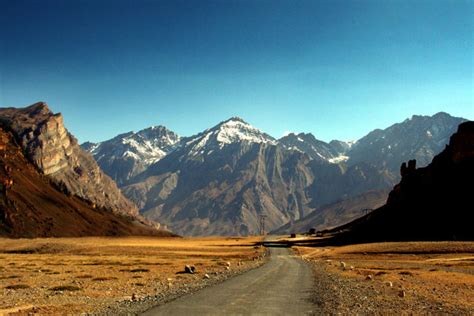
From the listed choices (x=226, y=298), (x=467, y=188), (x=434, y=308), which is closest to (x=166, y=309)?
(x=226, y=298)

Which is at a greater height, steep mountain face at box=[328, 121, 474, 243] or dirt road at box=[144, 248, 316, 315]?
steep mountain face at box=[328, 121, 474, 243]

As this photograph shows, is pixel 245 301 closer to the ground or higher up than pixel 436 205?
closer to the ground

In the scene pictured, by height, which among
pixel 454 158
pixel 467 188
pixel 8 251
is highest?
pixel 454 158

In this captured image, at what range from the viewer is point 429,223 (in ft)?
404

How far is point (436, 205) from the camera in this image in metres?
128

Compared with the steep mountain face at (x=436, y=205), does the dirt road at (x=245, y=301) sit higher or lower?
lower

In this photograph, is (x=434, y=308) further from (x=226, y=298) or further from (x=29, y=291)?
(x=29, y=291)

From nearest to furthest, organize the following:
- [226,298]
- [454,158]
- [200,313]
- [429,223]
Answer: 1. [200,313]
2. [226,298]
3. [429,223]
4. [454,158]

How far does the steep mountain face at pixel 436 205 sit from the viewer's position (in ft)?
387

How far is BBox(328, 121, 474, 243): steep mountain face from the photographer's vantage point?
118m

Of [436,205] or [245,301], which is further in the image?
[436,205]

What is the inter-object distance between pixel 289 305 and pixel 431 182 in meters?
126

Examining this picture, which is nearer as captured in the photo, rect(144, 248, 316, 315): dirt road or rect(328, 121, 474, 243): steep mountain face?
rect(144, 248, 316, 315): dirt road

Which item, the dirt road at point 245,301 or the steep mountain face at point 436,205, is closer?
the dirt road at point 245,301
